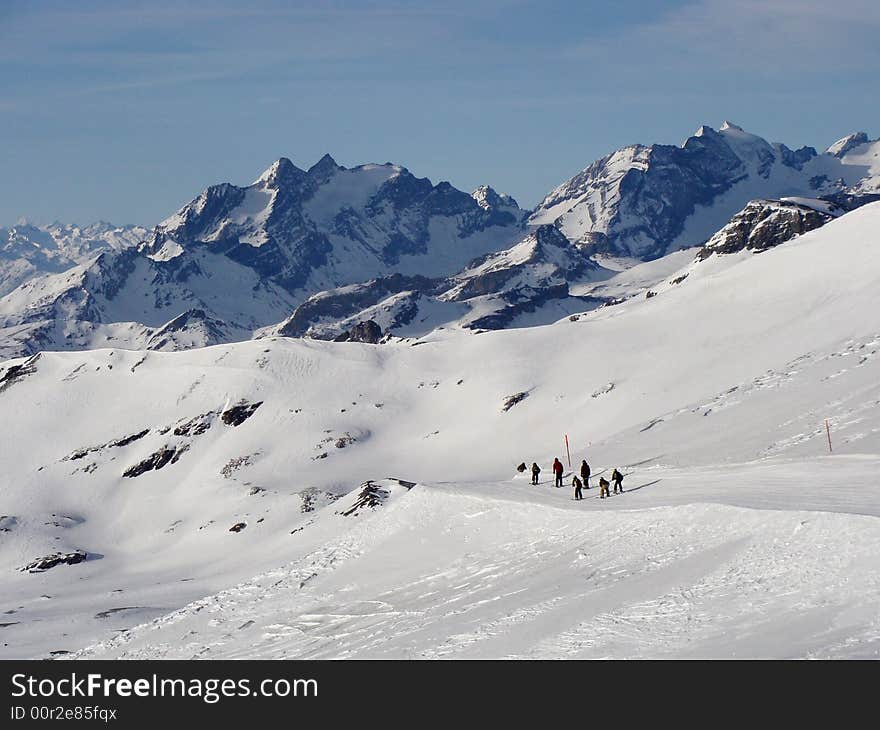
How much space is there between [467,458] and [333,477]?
1434 cm

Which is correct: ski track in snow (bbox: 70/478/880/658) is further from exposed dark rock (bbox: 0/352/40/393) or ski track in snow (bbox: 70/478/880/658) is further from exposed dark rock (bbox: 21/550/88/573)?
exposed dark rock (bbox: 0/352/40/393)

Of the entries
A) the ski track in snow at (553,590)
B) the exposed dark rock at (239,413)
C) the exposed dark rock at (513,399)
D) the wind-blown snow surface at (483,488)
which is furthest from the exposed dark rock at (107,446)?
the ski track in snow at (553,590)

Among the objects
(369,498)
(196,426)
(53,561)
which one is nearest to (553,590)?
(369,498)

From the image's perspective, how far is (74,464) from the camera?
130 metres

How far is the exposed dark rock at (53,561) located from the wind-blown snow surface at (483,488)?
1384 millimetres

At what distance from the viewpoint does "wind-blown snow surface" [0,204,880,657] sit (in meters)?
31.6

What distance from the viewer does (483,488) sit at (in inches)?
2140

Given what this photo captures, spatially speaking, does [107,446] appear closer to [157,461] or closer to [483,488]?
[157,461]
